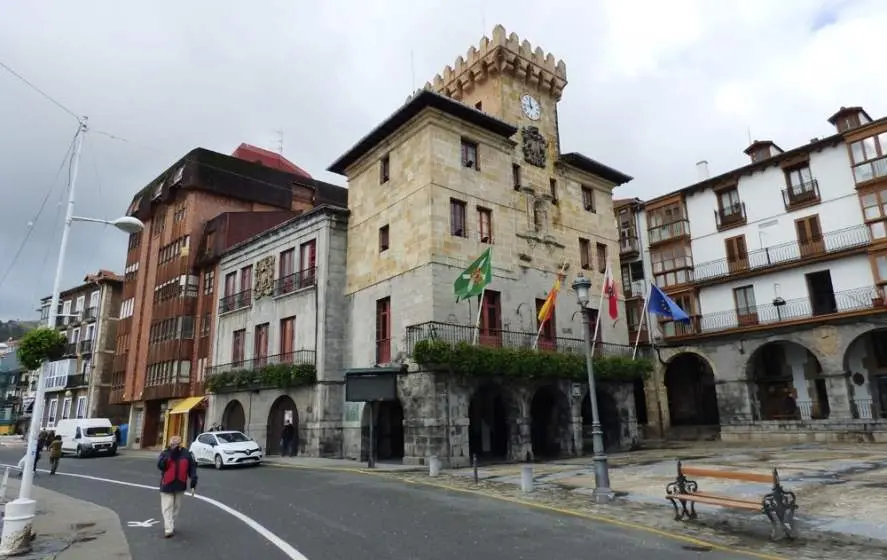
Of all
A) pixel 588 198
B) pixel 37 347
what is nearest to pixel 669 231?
pixel 588 198

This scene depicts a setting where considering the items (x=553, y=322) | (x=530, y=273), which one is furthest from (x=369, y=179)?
(x=553, y=322)

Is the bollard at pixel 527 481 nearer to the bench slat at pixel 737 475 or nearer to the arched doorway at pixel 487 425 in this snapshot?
the bench slat at pixel 737 475

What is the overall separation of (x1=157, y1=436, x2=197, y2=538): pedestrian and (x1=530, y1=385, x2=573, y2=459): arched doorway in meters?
18.0

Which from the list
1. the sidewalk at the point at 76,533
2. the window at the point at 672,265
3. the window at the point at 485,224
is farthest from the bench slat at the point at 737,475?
the window at the point at 672,265

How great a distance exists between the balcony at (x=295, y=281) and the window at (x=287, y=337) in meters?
1.58

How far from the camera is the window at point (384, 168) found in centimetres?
2783

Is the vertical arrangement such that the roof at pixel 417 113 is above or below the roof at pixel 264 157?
below

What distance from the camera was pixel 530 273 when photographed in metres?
27.8

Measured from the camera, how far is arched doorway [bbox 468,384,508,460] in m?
27.6

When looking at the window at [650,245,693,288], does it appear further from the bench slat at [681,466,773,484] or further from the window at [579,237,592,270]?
the bench slat at [681,466,773,484]

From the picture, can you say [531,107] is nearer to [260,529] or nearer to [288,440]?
[288,440]

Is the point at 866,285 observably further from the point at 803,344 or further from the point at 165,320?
the point at 165,320

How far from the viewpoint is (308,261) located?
30344 millimetres

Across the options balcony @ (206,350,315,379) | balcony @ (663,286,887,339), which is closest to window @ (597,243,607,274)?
balcony @ (663,286,887,339)
